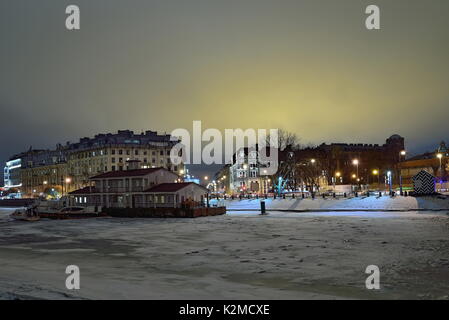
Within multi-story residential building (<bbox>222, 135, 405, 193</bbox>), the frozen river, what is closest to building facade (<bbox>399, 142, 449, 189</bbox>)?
multi-story residential building (<bbox>222, 135, 405, 193</bbox>)

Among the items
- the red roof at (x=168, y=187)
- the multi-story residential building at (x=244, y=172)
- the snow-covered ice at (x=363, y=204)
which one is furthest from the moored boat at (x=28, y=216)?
the multi-story residential building at (x=244, y=172)

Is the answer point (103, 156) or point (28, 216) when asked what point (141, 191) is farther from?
point (103, 156)

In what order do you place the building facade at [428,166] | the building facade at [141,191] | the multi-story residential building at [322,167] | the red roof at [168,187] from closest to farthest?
the red roof at [168,187] < the building facade at [141,191] < the multi-story residential building at [322,167] < the building facade at [428,166]

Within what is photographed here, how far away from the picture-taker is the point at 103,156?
14212cm

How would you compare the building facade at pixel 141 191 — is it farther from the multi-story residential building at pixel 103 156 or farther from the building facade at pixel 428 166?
the building facade at pixel 428 166

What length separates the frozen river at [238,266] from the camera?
13.0m

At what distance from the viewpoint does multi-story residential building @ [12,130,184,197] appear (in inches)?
5591

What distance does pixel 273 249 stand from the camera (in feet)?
74.8

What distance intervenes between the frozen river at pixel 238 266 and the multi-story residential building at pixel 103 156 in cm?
11027

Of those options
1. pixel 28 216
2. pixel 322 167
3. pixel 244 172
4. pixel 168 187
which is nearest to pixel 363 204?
pixel 168 187

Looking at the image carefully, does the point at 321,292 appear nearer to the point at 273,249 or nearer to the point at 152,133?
the point at 273,249

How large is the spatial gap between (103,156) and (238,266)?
430ft
